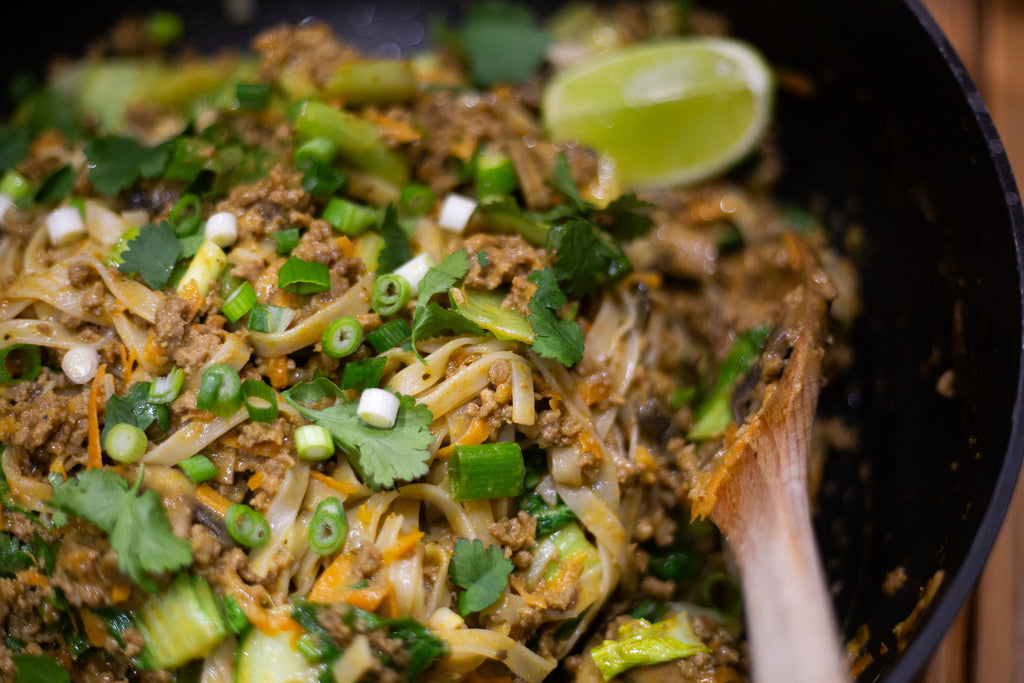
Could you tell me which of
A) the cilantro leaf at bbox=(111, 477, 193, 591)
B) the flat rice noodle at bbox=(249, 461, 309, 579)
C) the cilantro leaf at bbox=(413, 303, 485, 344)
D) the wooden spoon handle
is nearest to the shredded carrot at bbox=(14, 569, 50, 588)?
the cilantro leaf at bbox=(111, 477, 193, 591)

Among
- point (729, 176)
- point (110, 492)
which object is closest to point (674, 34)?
point (729, 176)

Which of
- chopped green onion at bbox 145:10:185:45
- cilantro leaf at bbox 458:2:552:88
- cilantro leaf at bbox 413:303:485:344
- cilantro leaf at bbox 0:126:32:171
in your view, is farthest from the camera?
chopped green onion at bbox 145:10:185:45

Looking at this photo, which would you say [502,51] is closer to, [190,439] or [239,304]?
[239,304]

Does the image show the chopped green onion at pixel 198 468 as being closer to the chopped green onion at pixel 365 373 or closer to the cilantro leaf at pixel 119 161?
the chopped green onion at pixel 365 373

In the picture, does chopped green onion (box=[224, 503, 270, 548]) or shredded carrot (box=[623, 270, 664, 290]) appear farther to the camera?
shredded carrot (box=[623, 270, 664, 290])

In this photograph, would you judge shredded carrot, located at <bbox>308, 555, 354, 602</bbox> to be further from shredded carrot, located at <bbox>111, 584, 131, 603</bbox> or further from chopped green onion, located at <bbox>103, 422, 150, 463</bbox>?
chopped green onion, located at <bbox>103, 422, 150, 463</bbox>
